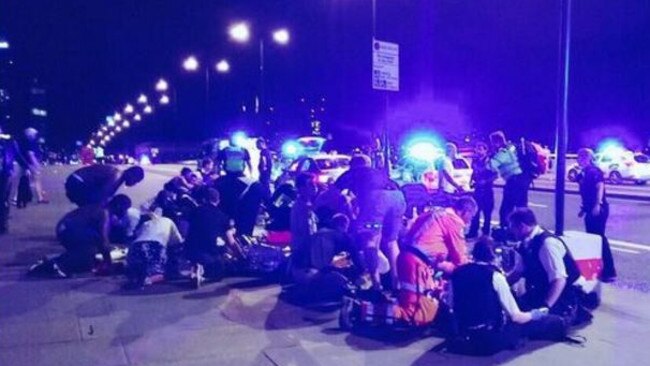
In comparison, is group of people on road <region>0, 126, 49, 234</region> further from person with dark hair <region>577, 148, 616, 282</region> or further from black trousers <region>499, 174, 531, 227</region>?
person with dark hair <region>577, 148, 616, 282</region>

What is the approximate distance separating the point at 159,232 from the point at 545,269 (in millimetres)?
5171

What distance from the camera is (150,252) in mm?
9180

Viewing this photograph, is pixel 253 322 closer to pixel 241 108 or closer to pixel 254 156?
pixel 254 156

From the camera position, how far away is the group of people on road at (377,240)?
622 cm

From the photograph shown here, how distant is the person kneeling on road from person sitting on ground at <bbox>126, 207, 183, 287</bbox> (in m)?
4.53

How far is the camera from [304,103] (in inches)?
3078

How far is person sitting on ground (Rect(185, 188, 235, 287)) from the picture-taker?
9297mm

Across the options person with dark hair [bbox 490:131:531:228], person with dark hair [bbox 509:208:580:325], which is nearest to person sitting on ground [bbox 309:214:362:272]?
person with dark hair [bbox 509:208:580:325]

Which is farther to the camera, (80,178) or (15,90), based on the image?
(15,90)

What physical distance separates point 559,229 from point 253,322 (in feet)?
14.4

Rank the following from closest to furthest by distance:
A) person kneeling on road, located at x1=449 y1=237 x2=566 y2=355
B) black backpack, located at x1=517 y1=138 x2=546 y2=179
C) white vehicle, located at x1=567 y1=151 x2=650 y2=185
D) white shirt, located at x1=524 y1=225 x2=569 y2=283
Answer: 1. person kneeling on road, located at x1=449 y1=237 x2=566 y2=355
2. white shirt, located at x1=524 y1=225 x2=569 y2=283
3. black backpack, located at x1=517 y1=138 x2=546 y2=179
4. white vehicle, located at x1=567 y1=151 x2=650 y2=185

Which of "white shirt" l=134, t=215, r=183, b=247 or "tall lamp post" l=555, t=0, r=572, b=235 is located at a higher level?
"tall lamp post" l=555, t=0, r=572, b=235

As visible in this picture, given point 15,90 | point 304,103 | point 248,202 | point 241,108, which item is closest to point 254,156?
point 248,202

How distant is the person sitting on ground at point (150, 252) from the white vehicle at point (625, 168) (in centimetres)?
2354
